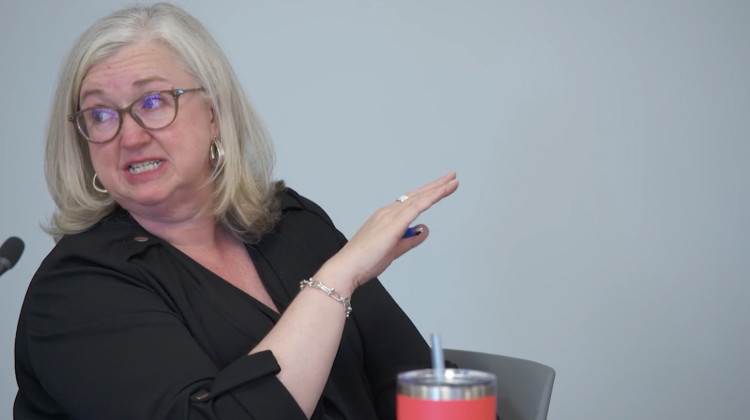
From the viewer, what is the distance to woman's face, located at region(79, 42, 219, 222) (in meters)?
1.69

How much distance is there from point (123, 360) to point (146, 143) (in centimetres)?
47

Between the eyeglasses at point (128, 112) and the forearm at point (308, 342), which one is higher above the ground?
the eyeglasses at point (128, 112)

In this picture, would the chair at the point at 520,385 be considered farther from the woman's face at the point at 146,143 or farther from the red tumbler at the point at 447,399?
the red tumbler at the point at 447,399

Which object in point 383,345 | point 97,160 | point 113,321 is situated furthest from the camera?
point 383,345

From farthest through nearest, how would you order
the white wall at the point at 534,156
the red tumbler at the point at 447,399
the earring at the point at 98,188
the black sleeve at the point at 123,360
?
1. the white wall at the point at 534,156
2. the earring at the point at 98,188
3. the black sleeve at the point at 123,360
4. the red tumbler at the point at 447,399

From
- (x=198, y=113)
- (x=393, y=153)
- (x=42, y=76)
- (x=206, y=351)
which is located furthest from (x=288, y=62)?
(x=206, y=351)

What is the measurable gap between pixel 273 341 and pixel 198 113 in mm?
593

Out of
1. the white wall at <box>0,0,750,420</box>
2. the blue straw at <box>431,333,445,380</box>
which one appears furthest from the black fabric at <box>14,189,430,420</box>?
the white wall at <box>0,0,750,420</box>

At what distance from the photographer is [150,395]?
1.34 metres

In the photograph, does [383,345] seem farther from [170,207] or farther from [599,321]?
[599,321]

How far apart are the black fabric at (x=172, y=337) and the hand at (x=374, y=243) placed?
0.55 ft

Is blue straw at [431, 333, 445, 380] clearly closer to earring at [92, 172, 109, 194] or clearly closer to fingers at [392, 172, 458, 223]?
fingers at [392, 172, 458, 223]

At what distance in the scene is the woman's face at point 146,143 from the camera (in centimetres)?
169

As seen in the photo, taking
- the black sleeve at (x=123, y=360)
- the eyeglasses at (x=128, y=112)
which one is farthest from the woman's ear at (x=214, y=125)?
the black sleeve at (x=123, y=360)
